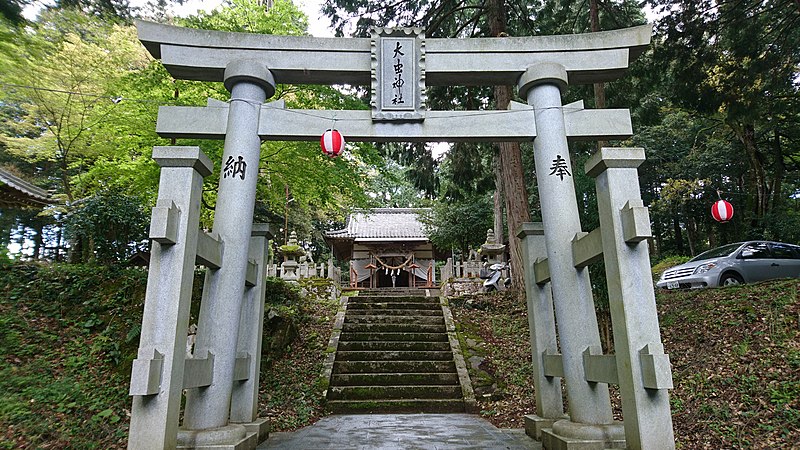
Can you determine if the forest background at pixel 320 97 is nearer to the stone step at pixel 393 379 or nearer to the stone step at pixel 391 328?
the stone step at pixel 391 328

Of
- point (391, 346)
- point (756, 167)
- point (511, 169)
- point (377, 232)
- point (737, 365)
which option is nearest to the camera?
point (737, 365)

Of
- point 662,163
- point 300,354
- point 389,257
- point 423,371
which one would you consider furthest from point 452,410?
point 662,163

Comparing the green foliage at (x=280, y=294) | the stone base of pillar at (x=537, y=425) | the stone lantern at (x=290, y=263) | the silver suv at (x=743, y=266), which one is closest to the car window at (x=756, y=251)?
the silver suv at (x=743, y=266)

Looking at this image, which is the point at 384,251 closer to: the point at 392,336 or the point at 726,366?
the point at 392,336

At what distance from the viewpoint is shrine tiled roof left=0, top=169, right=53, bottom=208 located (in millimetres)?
10727

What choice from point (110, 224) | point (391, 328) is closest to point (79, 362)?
point (110, 224)

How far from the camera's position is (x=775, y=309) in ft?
21.6

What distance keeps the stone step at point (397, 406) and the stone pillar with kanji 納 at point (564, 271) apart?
9.48 feet

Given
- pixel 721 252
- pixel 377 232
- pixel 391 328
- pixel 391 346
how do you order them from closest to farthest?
pixel 391 346
pixel 391 328
pixel 721 252
pixel 377 232

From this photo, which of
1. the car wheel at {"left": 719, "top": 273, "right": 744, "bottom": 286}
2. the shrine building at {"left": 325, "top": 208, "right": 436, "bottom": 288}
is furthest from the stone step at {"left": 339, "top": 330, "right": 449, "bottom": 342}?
the shrine building at {"left": 325, "top": 208, "right": 436, "bottom": 288}

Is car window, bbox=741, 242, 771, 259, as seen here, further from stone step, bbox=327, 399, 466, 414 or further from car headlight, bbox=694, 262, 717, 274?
stone step, bbox=327, 399, 466, 414

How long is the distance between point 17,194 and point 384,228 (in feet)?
44.8

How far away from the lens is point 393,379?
7930 millimetres

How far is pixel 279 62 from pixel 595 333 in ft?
14.3
